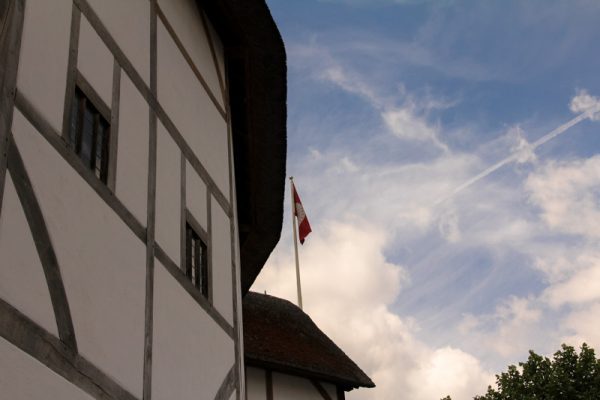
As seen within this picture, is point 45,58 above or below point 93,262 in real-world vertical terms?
above

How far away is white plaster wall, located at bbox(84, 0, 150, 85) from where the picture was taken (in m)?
5.86

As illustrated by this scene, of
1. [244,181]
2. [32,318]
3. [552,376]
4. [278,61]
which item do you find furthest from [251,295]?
[32,318]

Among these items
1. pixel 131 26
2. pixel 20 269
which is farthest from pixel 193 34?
pixel 20 269

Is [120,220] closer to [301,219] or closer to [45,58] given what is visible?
[45,58]

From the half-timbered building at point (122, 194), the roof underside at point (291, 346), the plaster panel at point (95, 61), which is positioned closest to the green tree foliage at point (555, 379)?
the roof underside at point (291, 346)

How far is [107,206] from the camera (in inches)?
203

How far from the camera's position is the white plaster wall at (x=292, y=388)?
1205cm

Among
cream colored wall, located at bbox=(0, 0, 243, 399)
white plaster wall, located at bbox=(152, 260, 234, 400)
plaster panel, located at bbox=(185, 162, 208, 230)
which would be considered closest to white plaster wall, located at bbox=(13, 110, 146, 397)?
cream colored wall, located at bbox=(0, 0, 243, 399)

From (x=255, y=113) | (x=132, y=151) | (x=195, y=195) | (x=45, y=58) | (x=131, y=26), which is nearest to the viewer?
(x=45, y=58)

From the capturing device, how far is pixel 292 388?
1230 centimetres

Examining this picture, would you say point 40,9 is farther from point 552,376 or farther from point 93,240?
point 552,376

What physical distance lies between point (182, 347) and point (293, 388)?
6.53 meters

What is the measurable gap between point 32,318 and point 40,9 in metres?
2.13

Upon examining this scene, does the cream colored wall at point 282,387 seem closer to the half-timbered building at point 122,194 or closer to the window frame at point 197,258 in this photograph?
the half-timbered building at point 122,194
